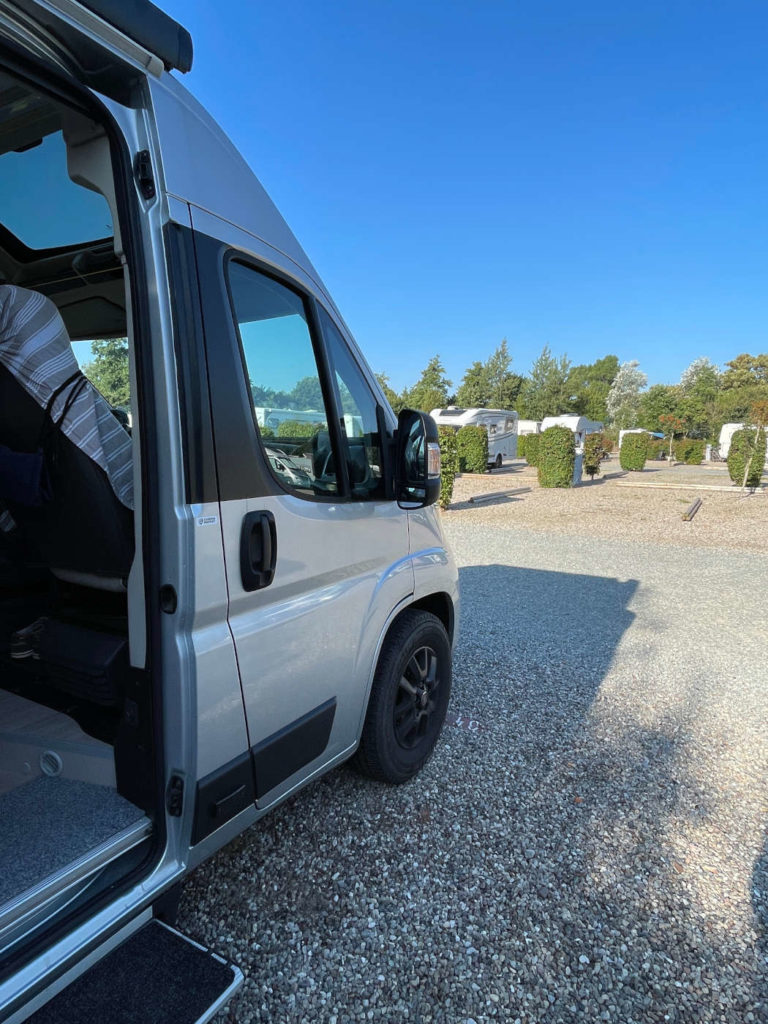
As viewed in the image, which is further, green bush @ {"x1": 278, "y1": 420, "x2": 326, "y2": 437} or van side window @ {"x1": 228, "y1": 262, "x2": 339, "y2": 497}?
green bush @ {"x1": 278, "y1": 420, "x2": 326, "y2": 437}

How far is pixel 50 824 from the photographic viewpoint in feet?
5.85

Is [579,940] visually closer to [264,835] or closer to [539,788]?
[539,788]

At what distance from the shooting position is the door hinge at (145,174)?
1.44m

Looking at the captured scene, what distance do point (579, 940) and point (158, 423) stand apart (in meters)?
2.17

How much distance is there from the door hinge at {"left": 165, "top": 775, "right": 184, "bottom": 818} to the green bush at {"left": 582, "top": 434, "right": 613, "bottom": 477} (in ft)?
70.7

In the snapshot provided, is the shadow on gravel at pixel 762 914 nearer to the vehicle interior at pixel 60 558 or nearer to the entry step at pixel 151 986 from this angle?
the entry step at pixel 151 986

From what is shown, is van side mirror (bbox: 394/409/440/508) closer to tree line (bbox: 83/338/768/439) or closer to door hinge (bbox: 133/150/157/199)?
door hinge (bbox: 133/150/157/199)

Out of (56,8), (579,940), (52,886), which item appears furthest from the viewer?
(579,940)

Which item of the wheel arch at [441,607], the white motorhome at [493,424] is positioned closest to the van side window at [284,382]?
the wheel arch at [441,607]

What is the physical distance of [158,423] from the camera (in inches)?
58.4

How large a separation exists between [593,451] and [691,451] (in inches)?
612

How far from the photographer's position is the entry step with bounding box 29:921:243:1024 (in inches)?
55.8

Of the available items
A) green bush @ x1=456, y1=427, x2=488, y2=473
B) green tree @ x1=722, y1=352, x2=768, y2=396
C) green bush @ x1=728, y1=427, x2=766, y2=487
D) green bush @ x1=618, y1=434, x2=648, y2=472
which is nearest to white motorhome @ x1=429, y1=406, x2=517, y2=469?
green bush @ x1=456, y1=427, x2=488, y2=473

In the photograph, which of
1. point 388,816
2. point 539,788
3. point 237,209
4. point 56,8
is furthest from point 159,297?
point 539,788
